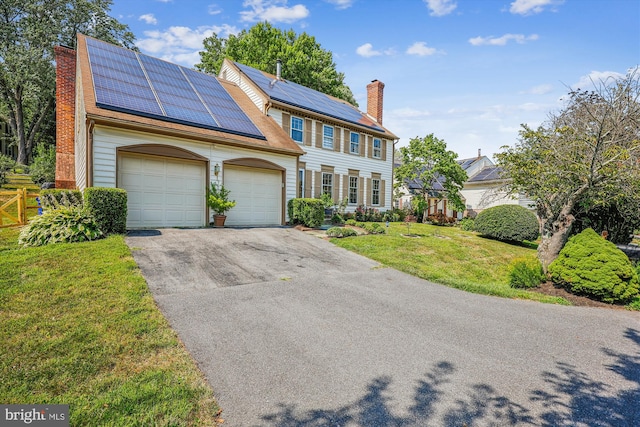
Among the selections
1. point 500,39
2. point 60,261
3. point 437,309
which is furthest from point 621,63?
point 60,261

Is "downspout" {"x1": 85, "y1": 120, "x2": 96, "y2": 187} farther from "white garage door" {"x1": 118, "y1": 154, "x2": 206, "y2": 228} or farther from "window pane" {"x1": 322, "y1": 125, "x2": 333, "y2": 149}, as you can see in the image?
"window pane" {"x1": 322, "y1": 125, "x2": 333, "y2": 149}

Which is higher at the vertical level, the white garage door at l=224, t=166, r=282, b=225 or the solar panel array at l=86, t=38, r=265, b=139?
the solar panel array at l=86, t=38, r=265, b=139

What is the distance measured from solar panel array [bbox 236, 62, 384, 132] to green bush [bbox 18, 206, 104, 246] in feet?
33.5

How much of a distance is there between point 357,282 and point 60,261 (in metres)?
5.68

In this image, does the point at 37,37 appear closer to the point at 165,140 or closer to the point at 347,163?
the point at 165,140

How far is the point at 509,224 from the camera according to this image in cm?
1420

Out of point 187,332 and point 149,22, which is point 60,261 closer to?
point 187,332

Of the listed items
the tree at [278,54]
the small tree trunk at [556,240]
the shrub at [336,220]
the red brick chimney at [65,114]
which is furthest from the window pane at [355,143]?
the red brick chimney at [65,114]

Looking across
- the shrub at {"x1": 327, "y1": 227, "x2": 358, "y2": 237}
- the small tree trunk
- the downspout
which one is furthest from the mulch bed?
the downspout

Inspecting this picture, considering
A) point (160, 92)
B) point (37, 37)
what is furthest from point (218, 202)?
point (37, 37)

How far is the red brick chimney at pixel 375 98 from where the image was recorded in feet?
72.2

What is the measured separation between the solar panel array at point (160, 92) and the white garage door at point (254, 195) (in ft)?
5.08

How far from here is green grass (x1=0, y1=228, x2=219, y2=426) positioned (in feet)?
8.21

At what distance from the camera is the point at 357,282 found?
649 cm
